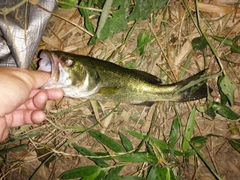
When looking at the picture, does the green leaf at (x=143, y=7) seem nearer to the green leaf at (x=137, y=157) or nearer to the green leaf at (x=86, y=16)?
the green leaf at (x=86, y=16)

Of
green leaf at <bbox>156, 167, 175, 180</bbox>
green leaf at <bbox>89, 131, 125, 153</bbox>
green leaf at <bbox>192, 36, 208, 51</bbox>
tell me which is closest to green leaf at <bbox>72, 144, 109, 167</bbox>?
green leaf at <bbox>89, 131, 125, 153</bbox>

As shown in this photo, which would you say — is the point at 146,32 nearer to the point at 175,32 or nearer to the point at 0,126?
the point at 175,32

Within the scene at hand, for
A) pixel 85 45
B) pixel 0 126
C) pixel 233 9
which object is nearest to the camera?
pixel 0 126

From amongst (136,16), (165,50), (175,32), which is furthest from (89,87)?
(175,32)

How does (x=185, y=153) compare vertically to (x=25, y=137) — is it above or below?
above

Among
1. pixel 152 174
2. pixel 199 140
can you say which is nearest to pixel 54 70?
pixel 152 174


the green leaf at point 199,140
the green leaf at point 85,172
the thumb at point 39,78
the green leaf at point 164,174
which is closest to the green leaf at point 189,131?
the green leaf at point 199,140

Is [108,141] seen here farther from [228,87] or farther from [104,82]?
[228,87]

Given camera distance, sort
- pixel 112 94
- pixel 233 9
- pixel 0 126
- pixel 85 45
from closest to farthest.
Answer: pixel 0 126 < pixel 112 94 < pixel 233 9 < pixel 85 45
